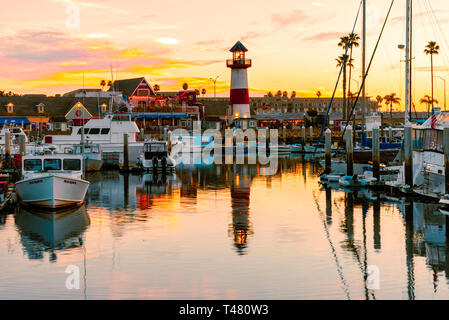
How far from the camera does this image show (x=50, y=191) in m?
27.5

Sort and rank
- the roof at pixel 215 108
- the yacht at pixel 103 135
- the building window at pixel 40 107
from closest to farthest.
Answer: the yacht at pixel 103 135
the building window at pixel 40 107
the roof at pixel 215 108

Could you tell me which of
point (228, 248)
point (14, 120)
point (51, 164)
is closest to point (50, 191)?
point (51, 164)

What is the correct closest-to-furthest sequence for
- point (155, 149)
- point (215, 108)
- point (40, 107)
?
point (155, 149) → point (40, 107) → point (215, 108)

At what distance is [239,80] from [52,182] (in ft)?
212

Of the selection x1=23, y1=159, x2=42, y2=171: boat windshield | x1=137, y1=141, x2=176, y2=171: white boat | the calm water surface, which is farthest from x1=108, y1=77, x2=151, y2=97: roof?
x1=23, y1=159, x2=42, y2=171: boat windshield

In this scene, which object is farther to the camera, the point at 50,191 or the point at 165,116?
the point at 165,116

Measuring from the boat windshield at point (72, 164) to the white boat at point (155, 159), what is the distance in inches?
719

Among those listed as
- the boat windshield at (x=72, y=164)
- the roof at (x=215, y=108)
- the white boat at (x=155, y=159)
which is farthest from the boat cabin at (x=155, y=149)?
the roof at (x=215, y=108)

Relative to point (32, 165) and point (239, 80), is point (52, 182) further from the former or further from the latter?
point (239, 80)

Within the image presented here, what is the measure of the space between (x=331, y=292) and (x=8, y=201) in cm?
1905

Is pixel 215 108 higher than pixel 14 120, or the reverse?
pixel 215 108

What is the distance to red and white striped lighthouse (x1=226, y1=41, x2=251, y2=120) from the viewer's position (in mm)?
89250

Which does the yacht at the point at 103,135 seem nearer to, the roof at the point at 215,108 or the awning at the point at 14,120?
the awning at the point at 14,120

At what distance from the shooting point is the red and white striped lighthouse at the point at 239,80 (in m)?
89.2
